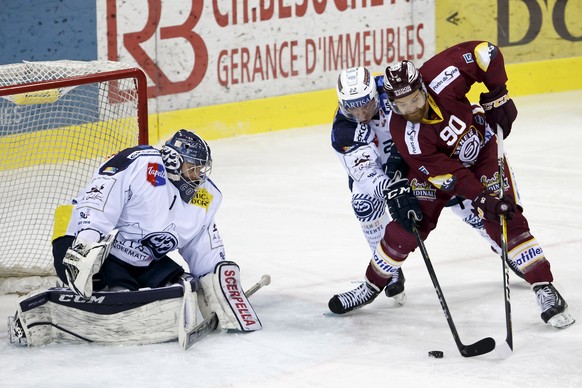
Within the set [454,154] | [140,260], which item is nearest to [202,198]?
[140,260]

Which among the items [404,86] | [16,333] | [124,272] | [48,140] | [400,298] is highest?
[404,86]

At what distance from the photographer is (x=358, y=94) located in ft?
14.9

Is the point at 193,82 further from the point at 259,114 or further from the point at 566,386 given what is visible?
the point at 566,386

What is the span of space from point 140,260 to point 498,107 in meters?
1.36

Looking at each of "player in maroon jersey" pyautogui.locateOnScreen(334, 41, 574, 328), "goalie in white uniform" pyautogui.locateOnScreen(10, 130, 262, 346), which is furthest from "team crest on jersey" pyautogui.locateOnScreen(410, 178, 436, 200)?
"goalie in white uniform" pyautogui.locateOnScreen(10, 130, 262, 346)

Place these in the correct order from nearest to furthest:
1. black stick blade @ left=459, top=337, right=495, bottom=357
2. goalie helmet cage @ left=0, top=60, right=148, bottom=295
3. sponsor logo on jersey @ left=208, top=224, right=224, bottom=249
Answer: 1. black stick blade @ left=459, top=337, right=495, bottom=357
2. sponsor logo on jersey @ left=208, top=224, right=224, bottom=249
3. goalie helmet cage @ left=0, top=60, right=148, bottom=295

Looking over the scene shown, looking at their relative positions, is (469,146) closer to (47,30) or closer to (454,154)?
(454,154)

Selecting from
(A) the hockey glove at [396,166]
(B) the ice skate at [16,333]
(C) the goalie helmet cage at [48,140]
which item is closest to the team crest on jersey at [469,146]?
(A) the hockey glove at [396,166]

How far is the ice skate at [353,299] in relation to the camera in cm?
470

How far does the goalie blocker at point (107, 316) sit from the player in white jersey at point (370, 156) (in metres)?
0.65

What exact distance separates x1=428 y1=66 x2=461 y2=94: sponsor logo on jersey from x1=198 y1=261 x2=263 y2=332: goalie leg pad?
3.03 ft

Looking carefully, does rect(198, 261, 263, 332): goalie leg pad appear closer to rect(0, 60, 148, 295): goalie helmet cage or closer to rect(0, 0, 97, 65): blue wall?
rect(0, 60, 148, 295): goalie helmet cage

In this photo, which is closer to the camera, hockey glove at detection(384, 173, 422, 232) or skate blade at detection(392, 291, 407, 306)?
hockey glove at detection(384, 173, 422, 232)

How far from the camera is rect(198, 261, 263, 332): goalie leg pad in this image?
4449 mm
